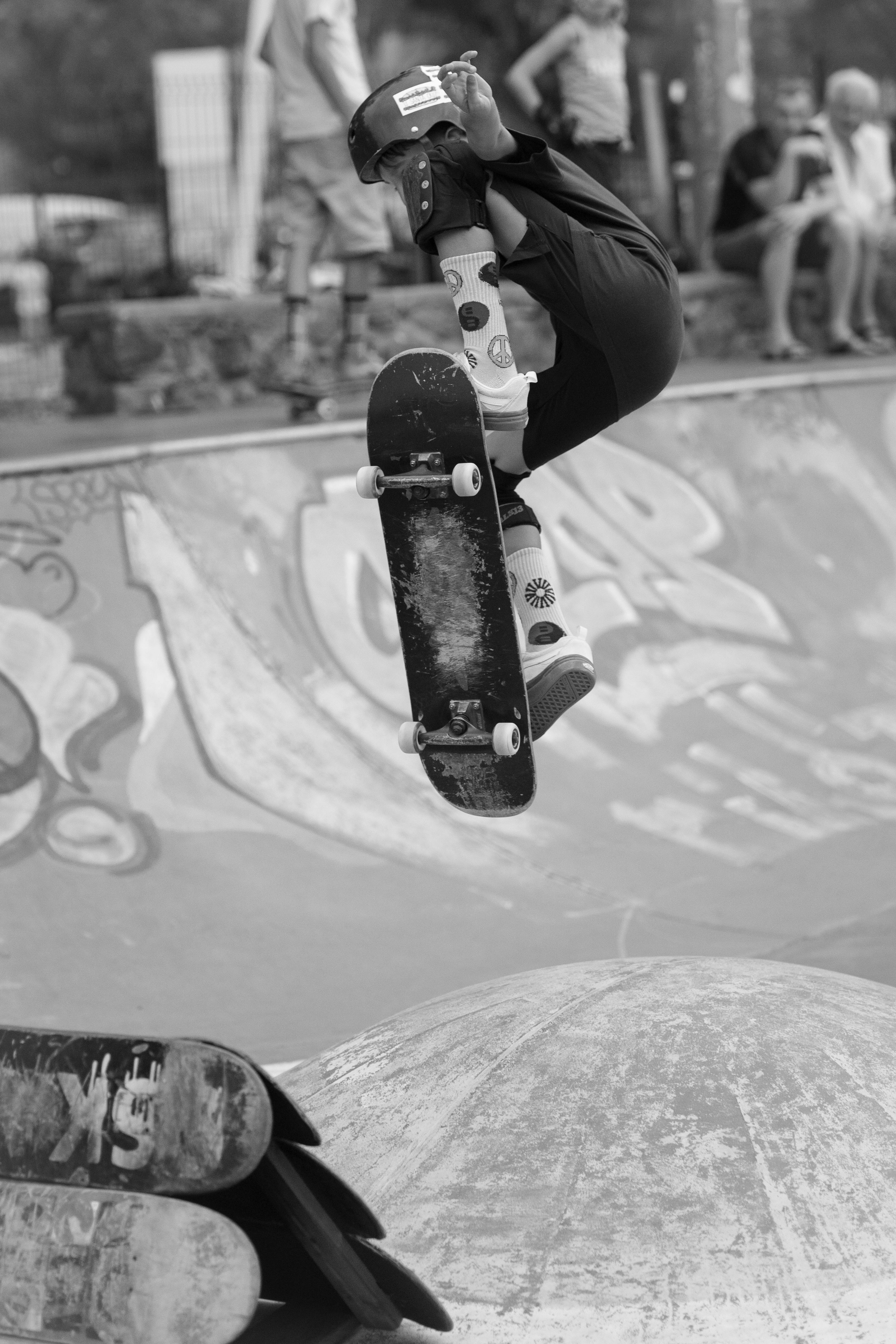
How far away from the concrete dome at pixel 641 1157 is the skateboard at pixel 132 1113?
47 cm

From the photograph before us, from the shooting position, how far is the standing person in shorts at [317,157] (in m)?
7.73

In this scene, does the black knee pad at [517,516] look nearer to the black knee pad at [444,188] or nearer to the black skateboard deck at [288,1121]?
the black knee pad at [444,188]

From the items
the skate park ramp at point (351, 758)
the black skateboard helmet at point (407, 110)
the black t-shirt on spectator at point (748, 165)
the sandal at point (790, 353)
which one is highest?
the black t-shirt on spectator at point (748, 165)

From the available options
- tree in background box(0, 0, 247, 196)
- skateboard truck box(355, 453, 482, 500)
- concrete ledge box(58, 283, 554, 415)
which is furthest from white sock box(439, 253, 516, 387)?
tree in background box(0, 0, 247, 196)

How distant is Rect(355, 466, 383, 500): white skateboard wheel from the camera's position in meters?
3.56

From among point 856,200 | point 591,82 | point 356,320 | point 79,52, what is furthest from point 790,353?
point 79,52

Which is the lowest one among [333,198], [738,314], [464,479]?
[464,479]

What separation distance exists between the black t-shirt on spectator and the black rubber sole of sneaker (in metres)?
7.38

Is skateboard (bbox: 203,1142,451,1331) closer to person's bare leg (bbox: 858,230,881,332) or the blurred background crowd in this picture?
the blurred background crowd

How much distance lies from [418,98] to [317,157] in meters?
4.65

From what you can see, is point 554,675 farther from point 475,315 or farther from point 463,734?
point 475,315

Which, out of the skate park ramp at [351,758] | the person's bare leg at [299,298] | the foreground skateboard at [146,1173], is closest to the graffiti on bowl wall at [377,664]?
the skate park ramp at [351,758]

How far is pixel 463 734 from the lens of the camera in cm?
373

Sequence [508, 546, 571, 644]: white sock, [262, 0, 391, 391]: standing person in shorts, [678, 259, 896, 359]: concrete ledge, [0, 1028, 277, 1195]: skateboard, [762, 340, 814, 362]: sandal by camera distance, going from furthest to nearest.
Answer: [678, 259, 896, 359]: concrete ledge < [762, 340, 814, 362]: sandal < [262, 0, 391, 391]: standing person in shorts < [508, 546, 571, 644]: white sock < [0, 1028, 277, 1195]: skateboard
